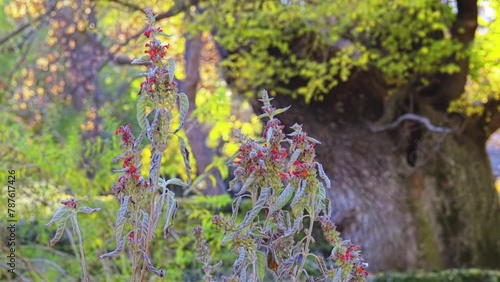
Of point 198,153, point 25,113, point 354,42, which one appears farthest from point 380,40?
point 25,113

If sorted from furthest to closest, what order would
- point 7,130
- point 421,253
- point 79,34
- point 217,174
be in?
point 79,34, point 217,174, point 421,253, point 7,130

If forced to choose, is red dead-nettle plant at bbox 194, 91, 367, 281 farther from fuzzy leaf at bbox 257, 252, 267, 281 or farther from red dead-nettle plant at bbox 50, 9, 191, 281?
red dead-nettle plant at bbox 50, 9, 191, 281

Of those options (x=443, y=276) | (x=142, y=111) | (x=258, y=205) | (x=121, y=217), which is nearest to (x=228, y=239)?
(x=258, y=205)

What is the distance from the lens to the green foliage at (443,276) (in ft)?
17.7

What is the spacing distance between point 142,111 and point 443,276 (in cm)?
455

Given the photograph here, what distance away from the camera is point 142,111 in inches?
55.9

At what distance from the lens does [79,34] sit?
9.14 m

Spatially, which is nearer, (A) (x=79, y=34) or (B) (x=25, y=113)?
(A) (x=79, y=34)

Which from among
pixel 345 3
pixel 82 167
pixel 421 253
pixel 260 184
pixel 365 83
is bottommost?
pixel 421 253

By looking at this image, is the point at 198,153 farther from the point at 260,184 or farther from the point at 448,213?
the point at 260,184

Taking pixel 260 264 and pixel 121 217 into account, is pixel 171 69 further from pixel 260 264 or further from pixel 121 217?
pixel 260 264

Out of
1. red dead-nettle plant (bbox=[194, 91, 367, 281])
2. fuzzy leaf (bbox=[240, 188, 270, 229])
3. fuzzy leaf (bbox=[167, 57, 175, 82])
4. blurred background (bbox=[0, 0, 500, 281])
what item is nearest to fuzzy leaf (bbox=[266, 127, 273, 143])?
red dead-nettle plant (bbox=[194, 91, 367, 281])

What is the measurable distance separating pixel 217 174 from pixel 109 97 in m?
5.10

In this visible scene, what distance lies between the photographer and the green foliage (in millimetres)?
5391
